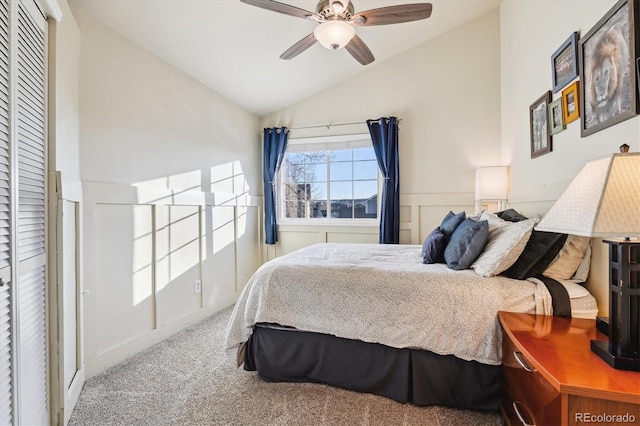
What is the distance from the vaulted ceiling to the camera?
2202 mm

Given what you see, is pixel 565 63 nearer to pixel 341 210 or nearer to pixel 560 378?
pixel 560 378

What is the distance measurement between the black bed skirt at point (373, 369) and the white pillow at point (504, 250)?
497mm

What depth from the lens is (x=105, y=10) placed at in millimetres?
2049

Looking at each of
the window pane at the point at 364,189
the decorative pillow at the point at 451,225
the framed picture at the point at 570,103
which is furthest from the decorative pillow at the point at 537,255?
the window pane at the point at 364,189

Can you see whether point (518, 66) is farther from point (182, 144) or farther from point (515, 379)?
point (182, 144)

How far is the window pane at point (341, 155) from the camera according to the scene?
403cm

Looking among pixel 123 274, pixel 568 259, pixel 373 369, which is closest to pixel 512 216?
pixel 568 259

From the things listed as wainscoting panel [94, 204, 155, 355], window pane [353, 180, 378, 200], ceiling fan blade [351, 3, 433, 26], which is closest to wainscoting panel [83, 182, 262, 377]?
wainscoting panel [94, 204, 155, 355]

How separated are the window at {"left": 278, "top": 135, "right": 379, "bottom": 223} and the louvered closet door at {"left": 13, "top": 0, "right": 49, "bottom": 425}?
2.89 metres

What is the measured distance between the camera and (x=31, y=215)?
142 cm

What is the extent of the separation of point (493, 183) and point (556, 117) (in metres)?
1.16

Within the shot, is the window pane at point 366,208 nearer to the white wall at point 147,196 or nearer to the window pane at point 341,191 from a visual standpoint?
the window pane at point 341,191

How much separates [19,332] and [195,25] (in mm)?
2206

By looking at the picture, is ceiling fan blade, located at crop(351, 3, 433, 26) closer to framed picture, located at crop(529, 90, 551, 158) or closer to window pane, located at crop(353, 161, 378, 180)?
framed picture, located at crop(529, 90, 551, 158)
